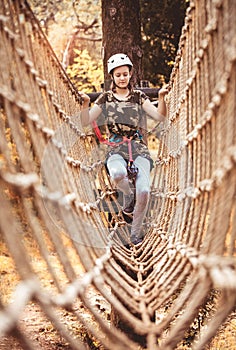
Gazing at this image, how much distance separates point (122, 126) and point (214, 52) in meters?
1.13

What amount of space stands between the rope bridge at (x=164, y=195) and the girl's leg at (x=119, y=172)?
0.61 feet

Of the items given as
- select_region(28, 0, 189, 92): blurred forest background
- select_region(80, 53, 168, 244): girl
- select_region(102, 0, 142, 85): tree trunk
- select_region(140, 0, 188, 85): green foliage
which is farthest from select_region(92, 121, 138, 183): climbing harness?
select_region(140, 0, 188, 85): green foliage

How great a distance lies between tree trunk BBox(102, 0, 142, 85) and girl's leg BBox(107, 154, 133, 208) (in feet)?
2.43

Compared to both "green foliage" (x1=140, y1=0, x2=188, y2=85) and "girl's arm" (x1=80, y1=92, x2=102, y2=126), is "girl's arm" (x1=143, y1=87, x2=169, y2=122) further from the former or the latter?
"green foliage" (x1=140, y1=0, x2=188, y2=85)

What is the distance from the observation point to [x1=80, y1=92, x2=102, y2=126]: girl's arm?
2301 millimetres

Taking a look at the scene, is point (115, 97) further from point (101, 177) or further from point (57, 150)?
point (57, 150)

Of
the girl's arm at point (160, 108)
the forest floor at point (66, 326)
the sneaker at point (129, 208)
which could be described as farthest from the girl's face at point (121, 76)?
the forest floor at point (66, 326)

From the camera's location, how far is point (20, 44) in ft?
4.53

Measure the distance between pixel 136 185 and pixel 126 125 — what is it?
28 cm

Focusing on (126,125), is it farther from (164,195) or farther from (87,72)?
(87,72)

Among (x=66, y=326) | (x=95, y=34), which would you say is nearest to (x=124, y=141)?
(x=66, y=326)

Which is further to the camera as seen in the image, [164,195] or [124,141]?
[124,141]

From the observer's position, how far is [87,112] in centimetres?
232

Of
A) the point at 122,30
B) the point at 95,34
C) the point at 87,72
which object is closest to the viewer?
the point at 122,30
